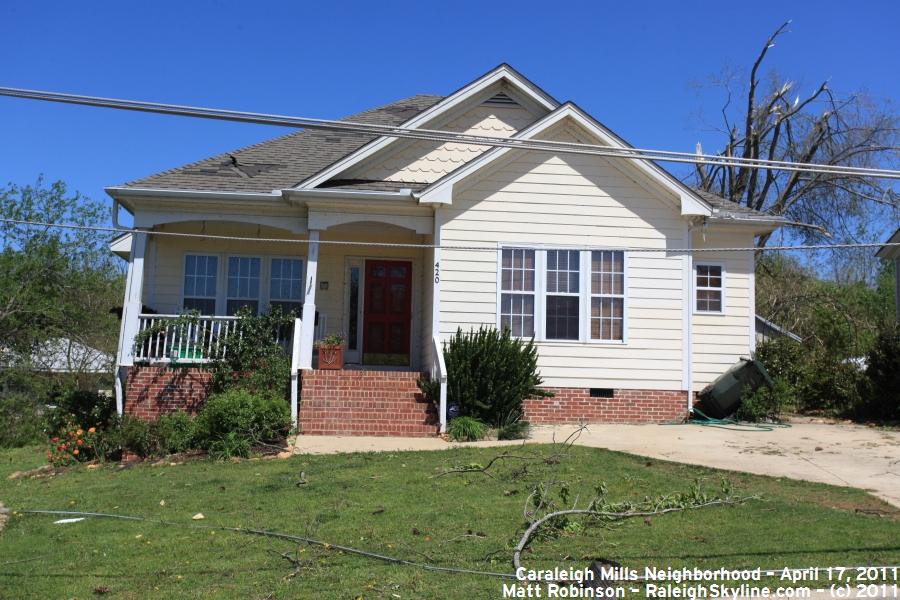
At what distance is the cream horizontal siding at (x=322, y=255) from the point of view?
52.4ft

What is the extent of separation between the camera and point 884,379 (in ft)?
48.3

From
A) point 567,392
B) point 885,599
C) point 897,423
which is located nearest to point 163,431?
point 567,392

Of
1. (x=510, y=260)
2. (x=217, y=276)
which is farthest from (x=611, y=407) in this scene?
(x=217, y=276)

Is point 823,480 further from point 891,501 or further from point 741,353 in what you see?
point 741,353

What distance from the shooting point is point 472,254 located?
14703 millimetres

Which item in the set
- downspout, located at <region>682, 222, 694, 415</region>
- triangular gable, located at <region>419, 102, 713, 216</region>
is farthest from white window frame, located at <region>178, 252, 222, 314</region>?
downspout, located at <region>682, 222, 694, 415</region>

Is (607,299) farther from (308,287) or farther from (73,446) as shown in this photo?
(73,446)

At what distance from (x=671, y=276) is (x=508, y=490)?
7632 millimetres

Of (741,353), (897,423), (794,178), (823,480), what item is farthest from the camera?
(794,178)

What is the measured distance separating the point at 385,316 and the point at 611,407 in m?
4.90

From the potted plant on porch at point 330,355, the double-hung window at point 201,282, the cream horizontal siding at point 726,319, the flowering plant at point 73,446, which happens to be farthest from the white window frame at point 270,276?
the cream horizontal siding at point 726,319

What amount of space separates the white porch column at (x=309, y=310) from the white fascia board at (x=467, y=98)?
5.35 feet

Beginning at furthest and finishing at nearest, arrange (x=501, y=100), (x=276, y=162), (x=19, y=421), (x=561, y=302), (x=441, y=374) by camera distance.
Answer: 1. (x=19, y=421)
2. (x=276, y=162)
3. (x=501, y=100)
4. (x=561, y=302)
5. (x=441, y=374)

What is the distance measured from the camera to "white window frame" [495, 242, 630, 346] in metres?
14.7
